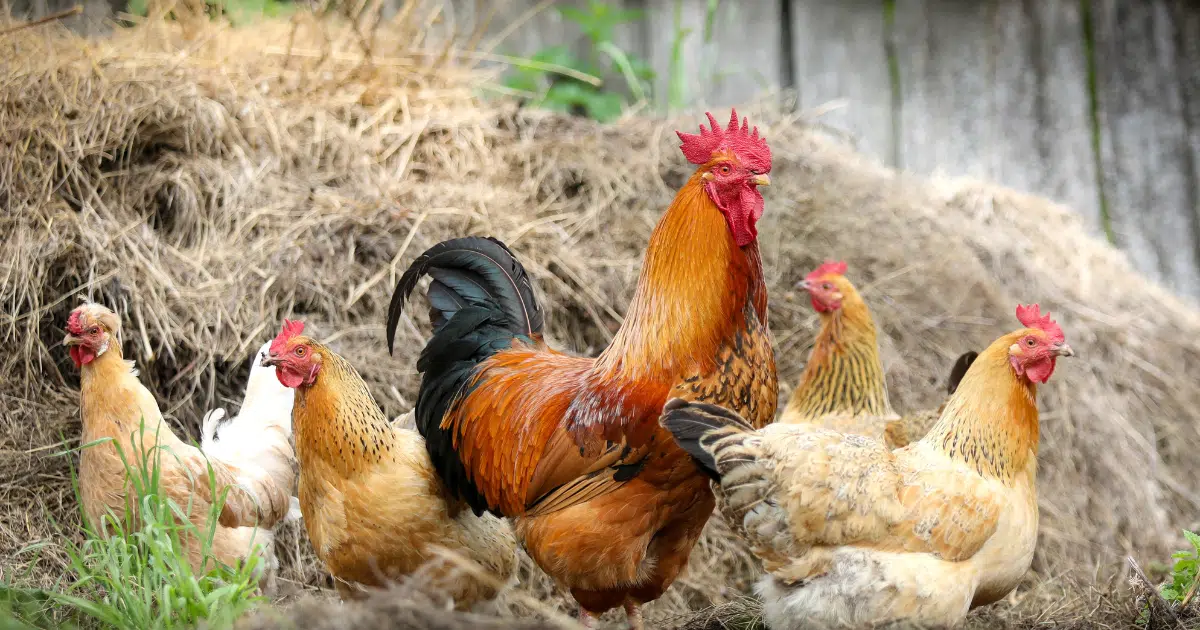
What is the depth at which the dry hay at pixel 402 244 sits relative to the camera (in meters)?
4.16

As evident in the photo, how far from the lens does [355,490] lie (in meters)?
3.40

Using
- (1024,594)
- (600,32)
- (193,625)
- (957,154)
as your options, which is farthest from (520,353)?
(957,154)

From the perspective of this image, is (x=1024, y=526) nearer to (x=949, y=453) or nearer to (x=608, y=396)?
(x=949, y=453)

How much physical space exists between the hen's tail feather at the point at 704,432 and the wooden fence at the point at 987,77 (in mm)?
3792

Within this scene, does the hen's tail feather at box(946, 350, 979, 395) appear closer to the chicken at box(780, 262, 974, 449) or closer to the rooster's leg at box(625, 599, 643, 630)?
the chicken at box(780, 262, 974, 449)

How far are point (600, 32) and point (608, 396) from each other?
3.53m

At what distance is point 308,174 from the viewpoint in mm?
4906

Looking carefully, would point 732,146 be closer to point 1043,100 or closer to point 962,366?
point 962,366

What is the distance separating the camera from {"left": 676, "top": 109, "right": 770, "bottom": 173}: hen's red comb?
3.26m

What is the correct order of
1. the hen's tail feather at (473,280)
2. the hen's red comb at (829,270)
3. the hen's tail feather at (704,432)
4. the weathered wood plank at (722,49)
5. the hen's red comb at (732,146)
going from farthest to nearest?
the weathered wood plank at (722,49)
the hen's red comb at (829,270)
the hen's tail feather at (473,280)
the hen's red comb at (732,146)
the hen's tail feather at (704,432)

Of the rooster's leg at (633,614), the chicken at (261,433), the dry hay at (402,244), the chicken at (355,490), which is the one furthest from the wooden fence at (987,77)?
the rooster's leg at (633,614)

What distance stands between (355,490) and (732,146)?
1810 mm

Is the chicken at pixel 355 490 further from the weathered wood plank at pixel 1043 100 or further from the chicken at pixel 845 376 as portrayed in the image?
the weathered wood plank at pixel 1043 100

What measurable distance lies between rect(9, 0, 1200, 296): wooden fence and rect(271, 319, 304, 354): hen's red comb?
3.40 metres
